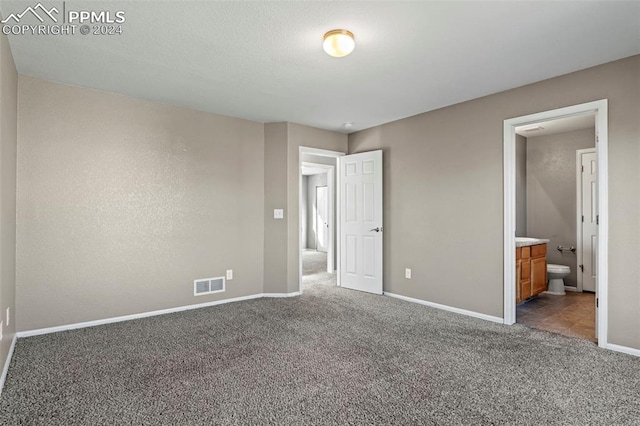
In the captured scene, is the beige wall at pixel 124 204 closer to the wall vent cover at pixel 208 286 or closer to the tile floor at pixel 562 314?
the wall vent cover at pixel 208 286

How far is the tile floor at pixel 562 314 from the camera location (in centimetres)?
338

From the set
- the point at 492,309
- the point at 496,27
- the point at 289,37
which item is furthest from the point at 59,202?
the point at 492,309

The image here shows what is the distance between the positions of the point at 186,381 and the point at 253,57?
2564 mm

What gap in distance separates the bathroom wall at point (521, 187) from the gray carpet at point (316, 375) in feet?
8.96

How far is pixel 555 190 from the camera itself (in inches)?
213

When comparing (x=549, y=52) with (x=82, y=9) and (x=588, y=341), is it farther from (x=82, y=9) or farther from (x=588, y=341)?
(x=82, y=9)

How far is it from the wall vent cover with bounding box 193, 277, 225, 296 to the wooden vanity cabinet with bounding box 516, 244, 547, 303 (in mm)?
3696

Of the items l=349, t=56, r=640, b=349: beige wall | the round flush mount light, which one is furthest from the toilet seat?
the round flush mount light

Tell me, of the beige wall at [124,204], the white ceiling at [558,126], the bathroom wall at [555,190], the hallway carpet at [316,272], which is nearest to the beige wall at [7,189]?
the beige wall at [124,204]

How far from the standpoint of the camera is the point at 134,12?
7.20 ft

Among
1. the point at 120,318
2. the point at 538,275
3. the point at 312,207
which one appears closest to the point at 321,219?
the point at 312,207

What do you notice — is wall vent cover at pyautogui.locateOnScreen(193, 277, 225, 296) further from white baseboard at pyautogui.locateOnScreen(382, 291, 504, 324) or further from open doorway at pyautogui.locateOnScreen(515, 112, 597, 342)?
open doorway at pyautogui.locateOnScreen(515, 112, 597, 342)

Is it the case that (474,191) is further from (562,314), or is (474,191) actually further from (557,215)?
(557,215)

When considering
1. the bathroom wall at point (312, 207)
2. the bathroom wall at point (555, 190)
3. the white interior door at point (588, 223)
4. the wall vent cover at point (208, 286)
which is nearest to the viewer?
the wall vent cover at point (208, 286)
